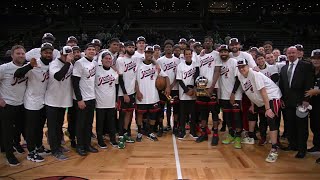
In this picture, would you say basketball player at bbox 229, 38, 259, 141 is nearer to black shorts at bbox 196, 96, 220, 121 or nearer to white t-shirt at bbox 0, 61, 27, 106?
black shorts at bbox 196, 96, 220, 121

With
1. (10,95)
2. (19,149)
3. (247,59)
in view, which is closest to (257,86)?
(247,59)

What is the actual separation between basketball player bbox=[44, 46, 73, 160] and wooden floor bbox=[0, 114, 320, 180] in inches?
12.6

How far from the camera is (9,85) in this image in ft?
14.8

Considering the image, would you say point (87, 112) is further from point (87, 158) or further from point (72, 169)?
point (72, 169)

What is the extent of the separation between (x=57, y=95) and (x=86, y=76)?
0.53 metres

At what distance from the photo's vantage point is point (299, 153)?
489 centimetres

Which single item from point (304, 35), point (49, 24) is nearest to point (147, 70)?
point (304, 35)

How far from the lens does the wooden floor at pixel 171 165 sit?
408cm

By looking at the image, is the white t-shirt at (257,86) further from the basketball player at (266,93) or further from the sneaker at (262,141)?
the sneaker at (262,141)

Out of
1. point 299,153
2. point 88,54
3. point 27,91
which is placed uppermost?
point 88,54

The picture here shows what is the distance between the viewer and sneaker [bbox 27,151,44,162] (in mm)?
4668

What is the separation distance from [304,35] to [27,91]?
1705cm

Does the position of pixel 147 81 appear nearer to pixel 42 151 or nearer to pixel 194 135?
pixel 194 135

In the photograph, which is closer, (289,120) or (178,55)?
(289,120)
